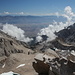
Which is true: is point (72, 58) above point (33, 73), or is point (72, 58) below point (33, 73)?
above

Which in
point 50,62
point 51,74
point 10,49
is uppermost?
point 50,62

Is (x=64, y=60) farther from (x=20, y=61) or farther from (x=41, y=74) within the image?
(x=20, y=61)

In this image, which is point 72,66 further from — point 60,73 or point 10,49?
point 10,49

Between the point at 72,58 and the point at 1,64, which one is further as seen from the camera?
the point at 1,64

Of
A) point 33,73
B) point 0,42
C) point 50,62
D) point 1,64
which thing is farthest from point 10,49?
point 50,62

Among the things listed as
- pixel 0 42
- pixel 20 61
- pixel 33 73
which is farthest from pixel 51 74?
pixel 0 42

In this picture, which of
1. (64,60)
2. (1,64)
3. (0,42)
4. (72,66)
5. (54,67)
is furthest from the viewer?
(0,42)

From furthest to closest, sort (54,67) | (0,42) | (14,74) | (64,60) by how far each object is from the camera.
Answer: (0,42) → (14,74) → (54,67) → (64,60)
